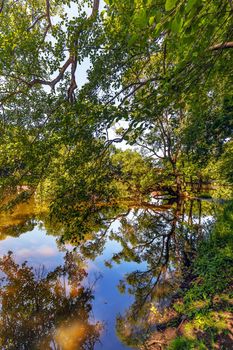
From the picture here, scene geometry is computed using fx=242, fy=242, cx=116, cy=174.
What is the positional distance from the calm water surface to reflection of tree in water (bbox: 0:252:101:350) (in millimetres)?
27

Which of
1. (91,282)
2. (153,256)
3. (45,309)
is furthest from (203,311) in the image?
(153,256)

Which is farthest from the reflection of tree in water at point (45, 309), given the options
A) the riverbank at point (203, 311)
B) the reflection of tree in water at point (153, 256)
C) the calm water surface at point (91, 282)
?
the riverbank at point (203, 311)

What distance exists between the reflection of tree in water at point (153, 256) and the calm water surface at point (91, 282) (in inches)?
1.5

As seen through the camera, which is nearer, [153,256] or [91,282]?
Answer: [91,282]

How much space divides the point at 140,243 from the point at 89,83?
10.3 metres

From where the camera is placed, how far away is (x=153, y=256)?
12.1 m

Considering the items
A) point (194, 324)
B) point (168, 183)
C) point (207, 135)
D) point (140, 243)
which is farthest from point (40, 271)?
point (168, 183)

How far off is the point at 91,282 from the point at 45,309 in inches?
94.3

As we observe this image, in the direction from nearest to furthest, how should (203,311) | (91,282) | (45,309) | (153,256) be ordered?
1. (203,311)
2. (45,309)
3. (91,282)
4. (153,256)

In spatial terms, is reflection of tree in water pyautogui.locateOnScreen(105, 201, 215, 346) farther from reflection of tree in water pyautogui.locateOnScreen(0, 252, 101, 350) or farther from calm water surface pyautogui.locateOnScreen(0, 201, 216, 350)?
reflection of tree in water pyautogui.locateOnScreen(0, 252, 101, 350)

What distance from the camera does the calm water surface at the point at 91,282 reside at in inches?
278

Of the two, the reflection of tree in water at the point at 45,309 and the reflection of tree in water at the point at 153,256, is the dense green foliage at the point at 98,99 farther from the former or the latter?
the reflection of tree in water at the point at 45,309

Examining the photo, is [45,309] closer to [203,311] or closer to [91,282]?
[91,282]

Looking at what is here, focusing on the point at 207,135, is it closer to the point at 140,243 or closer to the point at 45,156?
the point at 140,243
